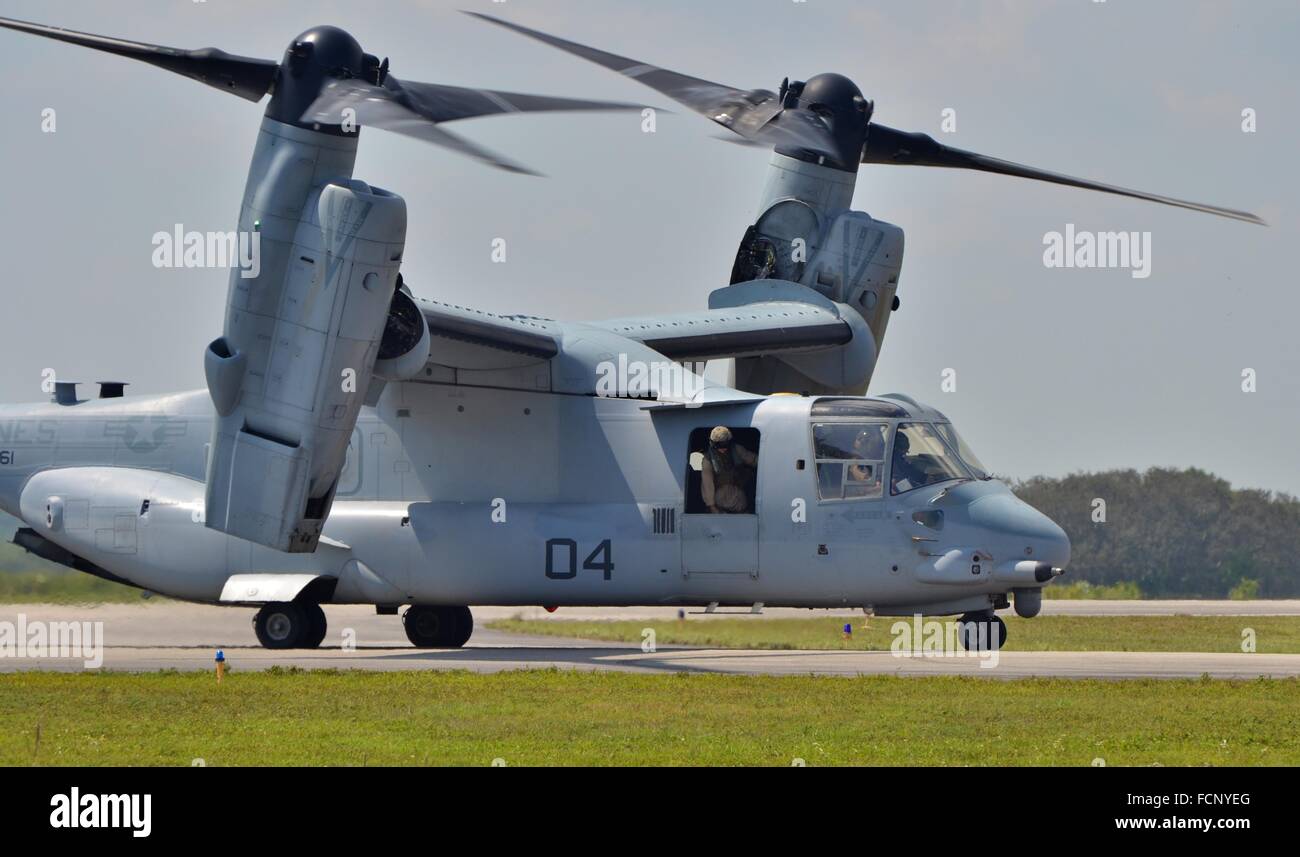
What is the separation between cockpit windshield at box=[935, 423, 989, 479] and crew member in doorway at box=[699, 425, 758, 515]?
251 cm

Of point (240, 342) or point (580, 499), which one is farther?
point (580, 499)

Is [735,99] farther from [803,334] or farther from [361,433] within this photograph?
[361,433]

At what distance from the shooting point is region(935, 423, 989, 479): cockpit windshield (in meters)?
21.8

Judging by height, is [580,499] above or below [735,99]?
below

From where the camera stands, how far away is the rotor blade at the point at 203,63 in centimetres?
1972

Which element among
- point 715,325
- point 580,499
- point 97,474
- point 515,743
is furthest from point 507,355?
point 515,743

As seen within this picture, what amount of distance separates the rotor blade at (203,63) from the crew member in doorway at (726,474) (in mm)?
7352

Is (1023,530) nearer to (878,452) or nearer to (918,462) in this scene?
(918,462)

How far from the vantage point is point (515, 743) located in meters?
13.6

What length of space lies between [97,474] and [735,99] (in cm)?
1105

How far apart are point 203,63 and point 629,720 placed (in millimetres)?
9965

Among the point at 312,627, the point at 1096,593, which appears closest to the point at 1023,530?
the point at 312,627

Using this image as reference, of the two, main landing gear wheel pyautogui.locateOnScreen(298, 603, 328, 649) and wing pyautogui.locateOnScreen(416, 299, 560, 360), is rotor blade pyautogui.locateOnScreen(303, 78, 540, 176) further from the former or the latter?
main landing gear wheel pyautogui.locateOnScreen(298, 603, 328, 649)
